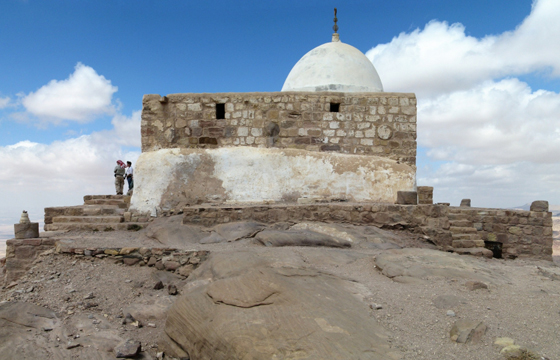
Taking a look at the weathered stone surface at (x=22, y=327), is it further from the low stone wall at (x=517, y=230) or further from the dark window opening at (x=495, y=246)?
the dark window opening at (x=495, y=246)

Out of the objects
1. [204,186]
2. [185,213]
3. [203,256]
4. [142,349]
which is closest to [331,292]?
[142,349]

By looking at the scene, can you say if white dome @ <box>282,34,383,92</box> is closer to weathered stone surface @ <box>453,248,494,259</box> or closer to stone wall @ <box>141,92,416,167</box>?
stone wall @ <box>141,92,416,167</box>

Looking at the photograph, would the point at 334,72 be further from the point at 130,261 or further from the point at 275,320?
the point at 275,320

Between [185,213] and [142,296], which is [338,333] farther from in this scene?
[185,213]

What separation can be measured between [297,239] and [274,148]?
115 inches

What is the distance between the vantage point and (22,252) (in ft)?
20.6

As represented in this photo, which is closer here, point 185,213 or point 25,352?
point 25,352

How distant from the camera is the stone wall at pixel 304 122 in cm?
853

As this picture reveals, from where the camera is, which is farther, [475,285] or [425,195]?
[425,195]

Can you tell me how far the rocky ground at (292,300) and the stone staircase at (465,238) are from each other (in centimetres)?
95

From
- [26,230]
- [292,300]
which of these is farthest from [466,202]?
[26,230]

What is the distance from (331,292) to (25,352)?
312 centimetres

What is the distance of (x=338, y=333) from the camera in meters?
3.07

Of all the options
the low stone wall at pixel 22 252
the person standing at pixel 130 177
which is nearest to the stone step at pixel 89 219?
the low stone wall at pixel 22 252
